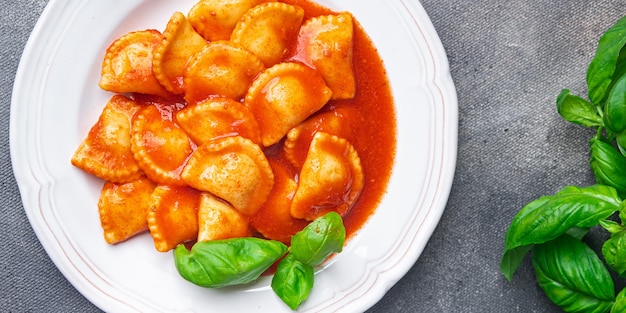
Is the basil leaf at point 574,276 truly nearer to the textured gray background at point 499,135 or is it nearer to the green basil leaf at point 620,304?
the green basil leaf at point 620,304

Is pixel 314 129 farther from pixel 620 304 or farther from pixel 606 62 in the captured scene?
pixel 620 304

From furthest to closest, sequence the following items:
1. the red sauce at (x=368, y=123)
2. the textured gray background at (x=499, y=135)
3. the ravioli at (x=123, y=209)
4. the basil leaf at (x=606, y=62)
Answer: the textured gray background at (x=499, y=135) < the red sauce at (x=368, y=123) < the ravioli at (x=123, y=209) < the basil leaf at (x=606, y=62)

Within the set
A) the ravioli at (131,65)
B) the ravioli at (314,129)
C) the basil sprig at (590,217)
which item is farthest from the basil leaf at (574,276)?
the ravioli at (131,65)

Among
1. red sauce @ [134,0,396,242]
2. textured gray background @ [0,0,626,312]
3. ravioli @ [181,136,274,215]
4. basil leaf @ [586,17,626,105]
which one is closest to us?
basil leaf @ [586,17,626,105]

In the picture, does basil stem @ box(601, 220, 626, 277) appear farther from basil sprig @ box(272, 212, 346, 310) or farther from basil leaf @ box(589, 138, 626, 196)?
basil sprig @ box(272, 212, 346, 310)

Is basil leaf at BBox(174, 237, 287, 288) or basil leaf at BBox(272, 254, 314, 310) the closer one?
basil leaf at BBox(174, 237, 287, 288)

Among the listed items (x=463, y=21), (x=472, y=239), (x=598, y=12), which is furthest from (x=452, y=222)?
(x=598, y=12)

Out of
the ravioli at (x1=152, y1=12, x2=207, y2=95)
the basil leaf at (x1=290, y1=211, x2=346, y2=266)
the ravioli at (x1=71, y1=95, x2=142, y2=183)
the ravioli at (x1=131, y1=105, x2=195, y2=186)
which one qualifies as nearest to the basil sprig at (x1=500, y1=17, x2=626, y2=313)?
the basil leaf at (x1=290, y1=211, x2=346, y2=266)
